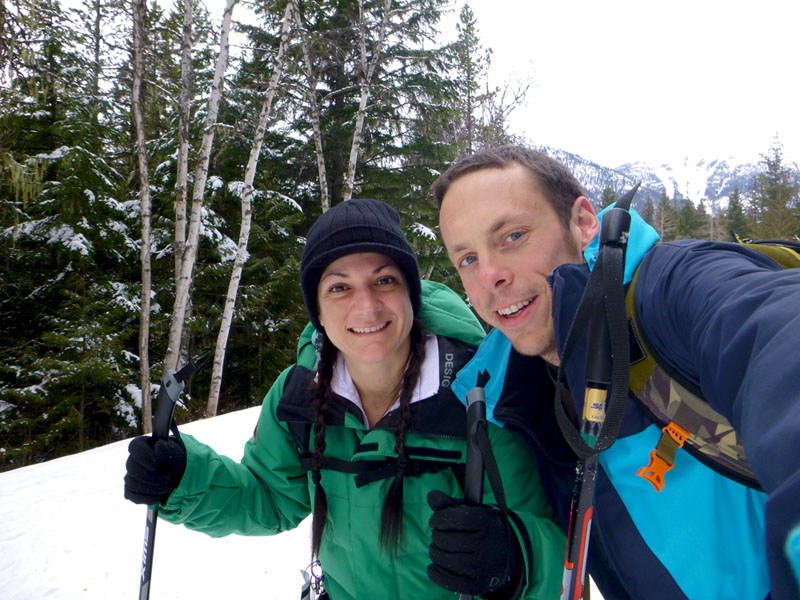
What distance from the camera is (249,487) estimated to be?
2025 millimetres

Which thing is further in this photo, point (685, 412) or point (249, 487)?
point (249, 487)

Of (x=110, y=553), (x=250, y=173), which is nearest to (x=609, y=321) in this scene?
(x=110, y=553)

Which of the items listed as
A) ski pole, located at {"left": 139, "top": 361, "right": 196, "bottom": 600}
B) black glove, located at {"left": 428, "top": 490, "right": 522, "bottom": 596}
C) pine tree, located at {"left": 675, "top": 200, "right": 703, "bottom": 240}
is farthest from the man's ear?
pine tree, located at {"left": 675, "top": 200, "right": 703, "bottom": 240}

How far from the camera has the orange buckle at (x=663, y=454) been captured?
112 cm

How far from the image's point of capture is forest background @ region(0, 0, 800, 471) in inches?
322

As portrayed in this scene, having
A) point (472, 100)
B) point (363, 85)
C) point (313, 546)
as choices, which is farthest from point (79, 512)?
point (472, 100)

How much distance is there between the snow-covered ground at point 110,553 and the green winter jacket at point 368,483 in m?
1.67

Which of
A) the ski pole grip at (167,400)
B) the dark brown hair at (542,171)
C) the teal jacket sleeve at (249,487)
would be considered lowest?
the teal jacket sleeve at (249,487)

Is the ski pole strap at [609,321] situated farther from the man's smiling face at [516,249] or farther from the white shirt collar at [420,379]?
the white shirt collar at [420,379]

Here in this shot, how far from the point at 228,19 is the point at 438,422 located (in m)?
8.59

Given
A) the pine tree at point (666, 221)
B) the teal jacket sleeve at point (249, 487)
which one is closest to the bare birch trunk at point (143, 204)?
the teal jacket sleeve at point (249, 487)

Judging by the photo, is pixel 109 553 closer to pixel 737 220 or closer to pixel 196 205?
pixel 196 205

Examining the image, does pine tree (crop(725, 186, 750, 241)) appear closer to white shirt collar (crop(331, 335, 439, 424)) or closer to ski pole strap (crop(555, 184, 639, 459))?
white shirt collar (crop(331, 335, 439, 424))

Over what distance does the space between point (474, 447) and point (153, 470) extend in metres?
1.28
